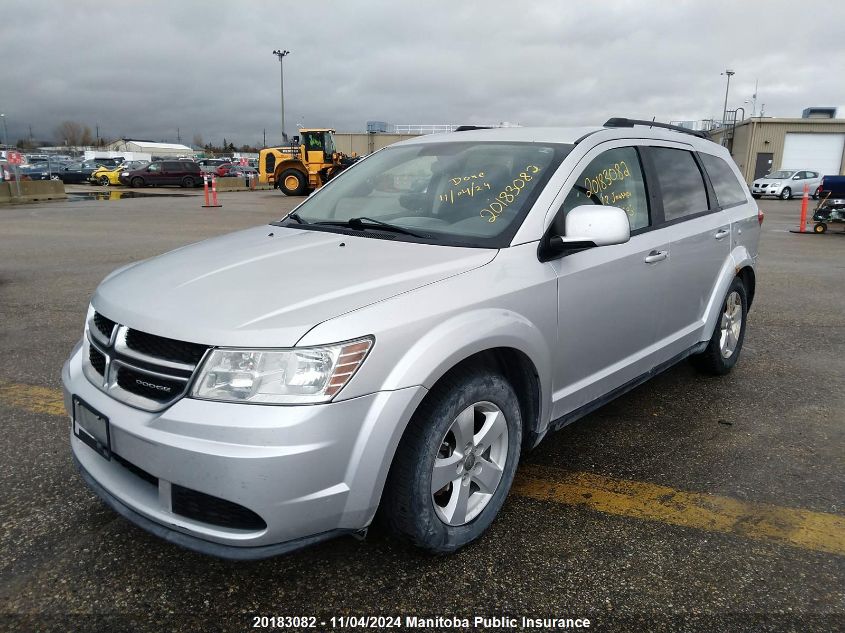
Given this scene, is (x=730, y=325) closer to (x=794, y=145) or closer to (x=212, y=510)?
(x=212, y=510)

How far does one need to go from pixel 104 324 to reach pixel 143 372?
464mm

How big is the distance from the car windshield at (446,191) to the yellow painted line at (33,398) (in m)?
1.83

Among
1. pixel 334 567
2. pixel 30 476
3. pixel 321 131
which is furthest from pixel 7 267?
pixel 321 131

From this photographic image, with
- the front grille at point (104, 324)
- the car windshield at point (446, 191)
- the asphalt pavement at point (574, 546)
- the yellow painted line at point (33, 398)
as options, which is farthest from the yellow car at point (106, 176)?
the front grille at point (104, 324)

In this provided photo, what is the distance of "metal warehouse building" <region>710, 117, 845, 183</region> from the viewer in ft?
144

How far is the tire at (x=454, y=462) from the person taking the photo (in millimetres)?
2211

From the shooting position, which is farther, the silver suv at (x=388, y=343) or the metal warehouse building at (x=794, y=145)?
the metal warehouse building at (x=794, y=145)

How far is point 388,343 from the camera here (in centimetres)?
208

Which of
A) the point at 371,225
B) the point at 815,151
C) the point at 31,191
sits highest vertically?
the point at 815,151

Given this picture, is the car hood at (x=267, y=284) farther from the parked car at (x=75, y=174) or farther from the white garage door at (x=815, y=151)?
the white garage door at (x=815, y=151)

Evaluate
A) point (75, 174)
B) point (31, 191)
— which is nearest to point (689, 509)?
point (31, 191)

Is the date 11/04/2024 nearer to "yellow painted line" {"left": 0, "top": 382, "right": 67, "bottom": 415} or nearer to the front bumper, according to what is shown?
the front bumper

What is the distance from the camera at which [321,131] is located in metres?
28.1

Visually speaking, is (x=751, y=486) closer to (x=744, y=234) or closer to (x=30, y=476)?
(x=744, y=234)
